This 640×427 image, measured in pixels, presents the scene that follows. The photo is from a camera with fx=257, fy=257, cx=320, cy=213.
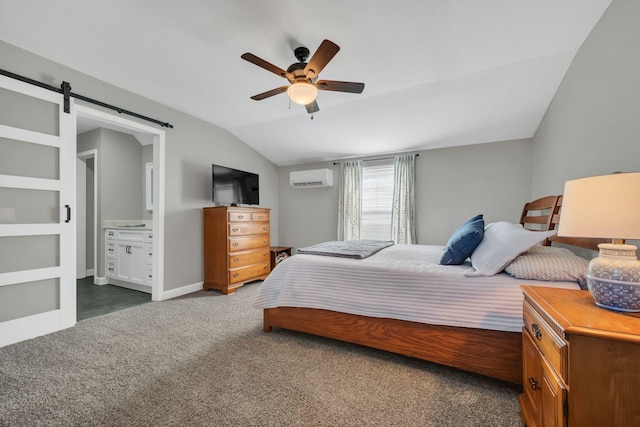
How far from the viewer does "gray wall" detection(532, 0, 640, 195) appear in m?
1.44

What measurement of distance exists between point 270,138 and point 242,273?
231cm

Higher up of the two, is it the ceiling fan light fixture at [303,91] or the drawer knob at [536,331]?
the ceiling fan light fixture at [303,91]

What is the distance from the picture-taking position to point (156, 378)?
1673 mm

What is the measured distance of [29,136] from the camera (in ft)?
7.50

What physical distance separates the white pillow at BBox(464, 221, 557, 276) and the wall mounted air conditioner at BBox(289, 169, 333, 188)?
3.38 metres

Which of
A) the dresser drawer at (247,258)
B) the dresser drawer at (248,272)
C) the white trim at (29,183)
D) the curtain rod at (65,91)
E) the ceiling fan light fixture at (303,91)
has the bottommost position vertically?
the dresser drawer at (248,272)

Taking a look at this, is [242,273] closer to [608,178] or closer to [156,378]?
[156,378]

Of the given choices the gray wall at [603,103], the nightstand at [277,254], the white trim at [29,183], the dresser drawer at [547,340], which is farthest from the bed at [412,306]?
the nightstand at [277,254]

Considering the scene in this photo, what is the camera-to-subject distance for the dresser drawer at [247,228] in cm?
371

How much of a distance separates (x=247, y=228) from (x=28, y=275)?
2.26 meters

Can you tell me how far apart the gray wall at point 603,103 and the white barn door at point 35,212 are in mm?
4330

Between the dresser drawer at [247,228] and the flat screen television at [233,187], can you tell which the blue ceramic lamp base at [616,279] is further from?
the flat screen television at [233,187]

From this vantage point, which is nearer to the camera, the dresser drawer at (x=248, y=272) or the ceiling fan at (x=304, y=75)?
the ceiling fan at (x=304, y=75)

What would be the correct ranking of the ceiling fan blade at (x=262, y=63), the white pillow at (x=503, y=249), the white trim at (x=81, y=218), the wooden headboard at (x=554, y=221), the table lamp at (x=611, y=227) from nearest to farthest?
the table lamp at (x=611, y=227)
the white pillow at (x=503, y=249)
the wooden headboard at (x=554, y=221)
the ceiling fan blade at (x=262, y=63)
the white trim at (x=81, y=218)
